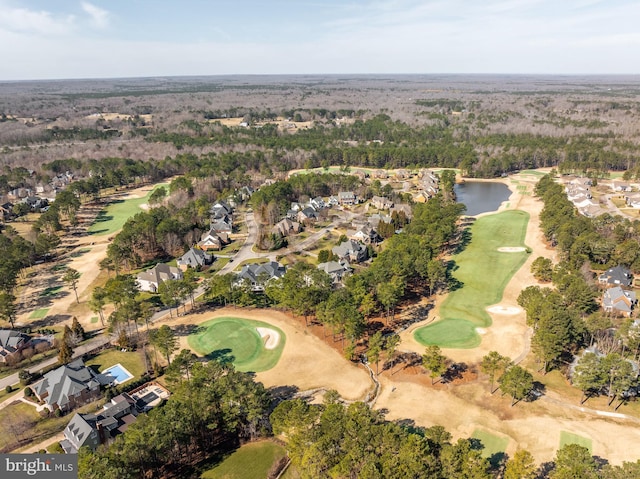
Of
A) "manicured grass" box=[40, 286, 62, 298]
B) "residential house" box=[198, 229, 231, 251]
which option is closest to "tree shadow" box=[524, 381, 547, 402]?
"residential house" box=[198, 229, 231, 251]

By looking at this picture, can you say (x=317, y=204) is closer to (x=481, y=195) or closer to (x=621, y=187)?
(x=481, y=195)

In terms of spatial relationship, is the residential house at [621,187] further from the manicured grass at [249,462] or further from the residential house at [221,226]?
the manicured grass at [249,462]

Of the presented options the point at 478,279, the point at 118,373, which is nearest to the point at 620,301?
the point at 478,279

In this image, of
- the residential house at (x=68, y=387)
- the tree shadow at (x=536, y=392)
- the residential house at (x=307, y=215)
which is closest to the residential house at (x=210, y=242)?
the residential house at (x=307, y=215)

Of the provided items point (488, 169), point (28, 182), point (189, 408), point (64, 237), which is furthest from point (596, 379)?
point (28, 182)

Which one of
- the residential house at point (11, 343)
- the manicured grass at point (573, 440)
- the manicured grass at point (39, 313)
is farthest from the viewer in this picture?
the manicured grass at point (39, 313)

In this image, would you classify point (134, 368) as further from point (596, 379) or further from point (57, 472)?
point (596, 379)
